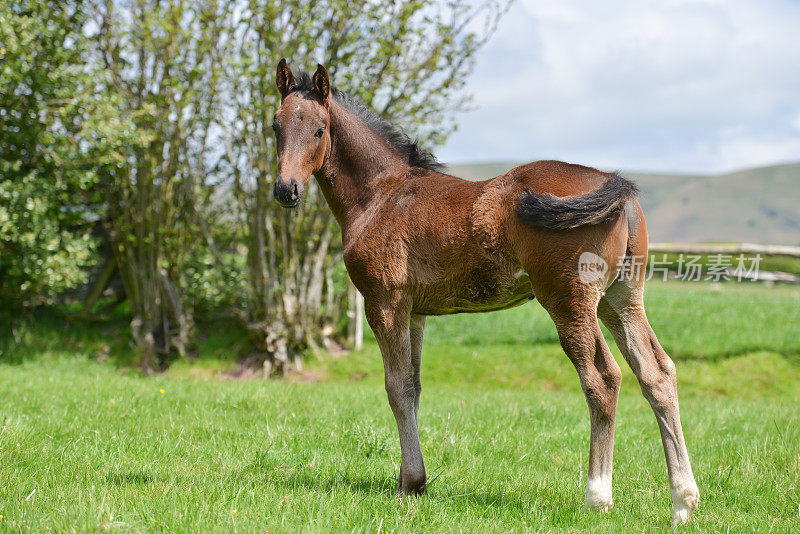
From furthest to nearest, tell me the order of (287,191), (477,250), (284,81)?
(284,81) → (287,191) → (477,250)

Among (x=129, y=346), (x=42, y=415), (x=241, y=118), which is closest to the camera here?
(x=42, y=415)

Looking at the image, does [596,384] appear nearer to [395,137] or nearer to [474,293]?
[474,293]

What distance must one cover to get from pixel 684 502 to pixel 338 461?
235 cm

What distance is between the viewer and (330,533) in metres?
3.10

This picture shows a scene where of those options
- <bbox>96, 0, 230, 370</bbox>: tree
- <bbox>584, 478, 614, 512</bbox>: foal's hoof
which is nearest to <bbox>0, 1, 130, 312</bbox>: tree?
Result: <bbox>96, 0, 230, 370</bbox>: tree

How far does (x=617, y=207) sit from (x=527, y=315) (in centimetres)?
1161

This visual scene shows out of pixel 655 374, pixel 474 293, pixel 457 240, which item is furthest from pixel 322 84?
pixel 655 374

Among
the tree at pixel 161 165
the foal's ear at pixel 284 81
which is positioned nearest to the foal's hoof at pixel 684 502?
the foal's ear at pixel 284 81

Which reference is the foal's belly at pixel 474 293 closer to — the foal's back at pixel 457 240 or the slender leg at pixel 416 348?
the foal's back at pixel 457 240

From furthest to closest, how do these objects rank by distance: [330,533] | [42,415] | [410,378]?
[42,415]
[410,378]
[330,533]

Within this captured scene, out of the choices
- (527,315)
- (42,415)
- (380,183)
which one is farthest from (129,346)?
(380,183)

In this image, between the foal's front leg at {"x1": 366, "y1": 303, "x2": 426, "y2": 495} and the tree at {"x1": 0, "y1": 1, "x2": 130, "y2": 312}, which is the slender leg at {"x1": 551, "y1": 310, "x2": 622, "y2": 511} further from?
the tree at {"x1": 0, "y1": 1, "x2": 130, "y2": 312}

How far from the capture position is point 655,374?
379 cm

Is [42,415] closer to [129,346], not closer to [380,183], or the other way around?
[380,183]
